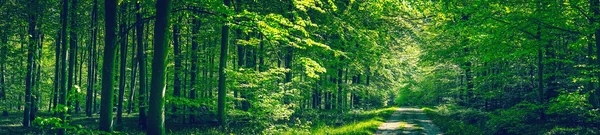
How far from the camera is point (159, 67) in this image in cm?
749

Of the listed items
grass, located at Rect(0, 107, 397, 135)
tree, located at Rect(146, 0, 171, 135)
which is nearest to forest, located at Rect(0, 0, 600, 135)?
tree, located at Rect(146, 0, 171, 135)

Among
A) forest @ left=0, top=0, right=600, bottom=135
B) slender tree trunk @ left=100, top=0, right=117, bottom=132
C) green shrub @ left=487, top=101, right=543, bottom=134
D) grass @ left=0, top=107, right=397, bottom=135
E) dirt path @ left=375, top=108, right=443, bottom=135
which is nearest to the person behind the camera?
slender tree trunk @ left=100, top=0, right=117, bottom=132

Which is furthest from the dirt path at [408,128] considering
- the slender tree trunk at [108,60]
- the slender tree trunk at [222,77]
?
the slender tree trunk at [108,60]

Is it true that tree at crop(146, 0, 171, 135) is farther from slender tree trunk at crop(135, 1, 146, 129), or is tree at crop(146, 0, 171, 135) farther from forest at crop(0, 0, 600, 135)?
slender tree trunk at crop(135, 1, 146, 129)

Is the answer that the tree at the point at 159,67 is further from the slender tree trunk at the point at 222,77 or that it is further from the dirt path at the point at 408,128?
the dirt path at the point at 408,128

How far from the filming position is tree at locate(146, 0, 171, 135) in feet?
24.2

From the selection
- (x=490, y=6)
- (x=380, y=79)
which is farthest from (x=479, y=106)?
(x=490, y=6)

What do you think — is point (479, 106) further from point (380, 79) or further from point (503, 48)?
point (503, 48)

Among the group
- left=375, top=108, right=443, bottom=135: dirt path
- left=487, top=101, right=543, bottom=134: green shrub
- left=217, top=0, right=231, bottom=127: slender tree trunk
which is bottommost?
left=375, top=108, right=443, bottom=135: dirt path

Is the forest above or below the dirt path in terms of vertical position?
above

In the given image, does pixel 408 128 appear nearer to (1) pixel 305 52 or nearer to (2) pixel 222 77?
(1) pixel 305 52

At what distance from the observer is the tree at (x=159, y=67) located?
291 inches

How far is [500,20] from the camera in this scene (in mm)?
13000

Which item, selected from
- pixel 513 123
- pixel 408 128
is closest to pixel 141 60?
pixel 408 128
